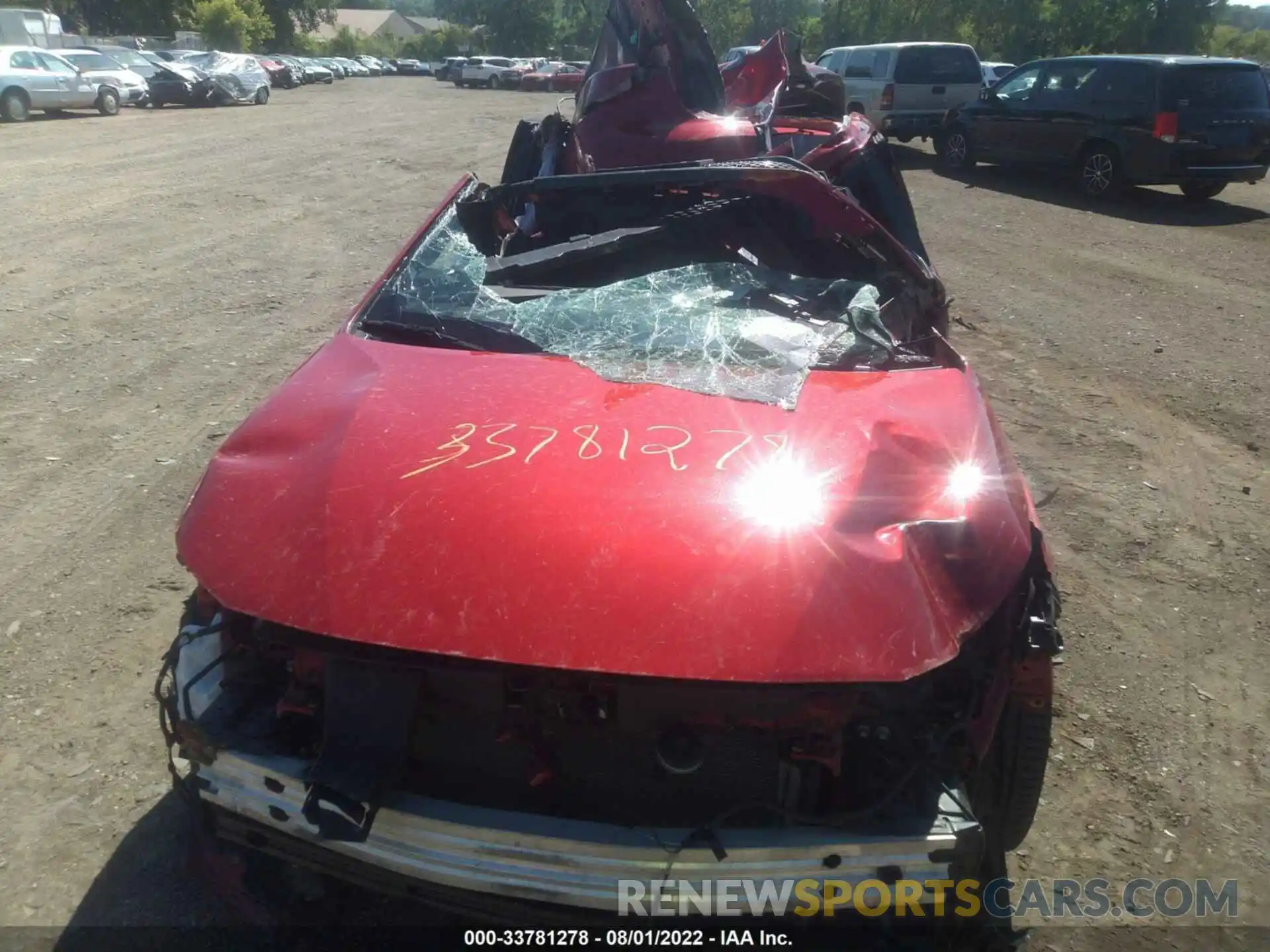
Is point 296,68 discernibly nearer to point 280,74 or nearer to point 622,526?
point 280,74

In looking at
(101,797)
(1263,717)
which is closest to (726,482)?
(101,797)

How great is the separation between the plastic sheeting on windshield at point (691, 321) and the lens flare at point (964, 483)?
0.47 metres

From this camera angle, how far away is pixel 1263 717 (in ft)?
10.2

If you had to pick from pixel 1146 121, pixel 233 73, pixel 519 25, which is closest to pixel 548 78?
pixel 233 73

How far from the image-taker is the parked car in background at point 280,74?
126ft

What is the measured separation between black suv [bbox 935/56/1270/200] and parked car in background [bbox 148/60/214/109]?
21.7 m

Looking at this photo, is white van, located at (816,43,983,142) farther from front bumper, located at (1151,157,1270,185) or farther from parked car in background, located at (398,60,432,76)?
parked car in background, located at (398,60,432,76)

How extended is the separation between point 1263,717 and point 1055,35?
4770 cm

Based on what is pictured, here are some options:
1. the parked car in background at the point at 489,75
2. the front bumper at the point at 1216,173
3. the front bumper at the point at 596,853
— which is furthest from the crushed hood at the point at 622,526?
the parked car in background at the point at 489,75

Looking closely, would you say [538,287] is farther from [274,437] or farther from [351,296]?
[351,296]

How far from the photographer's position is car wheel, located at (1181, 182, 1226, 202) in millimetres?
11766

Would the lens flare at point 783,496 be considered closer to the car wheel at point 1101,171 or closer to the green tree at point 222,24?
the car wheel at point 1101,171

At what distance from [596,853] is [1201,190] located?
13273mm

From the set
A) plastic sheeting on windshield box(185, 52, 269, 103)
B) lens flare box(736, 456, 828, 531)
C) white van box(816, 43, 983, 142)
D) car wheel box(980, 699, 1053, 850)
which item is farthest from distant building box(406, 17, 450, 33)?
car wheel box(980, 699, 1053, 850)
